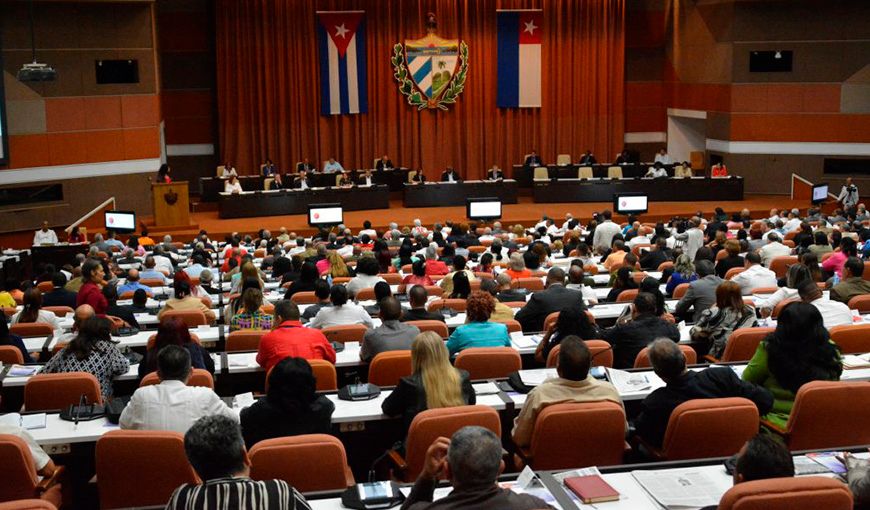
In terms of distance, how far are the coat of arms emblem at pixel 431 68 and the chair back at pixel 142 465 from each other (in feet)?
66.5

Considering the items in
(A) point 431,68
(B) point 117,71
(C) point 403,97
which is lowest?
(C) point 403,97

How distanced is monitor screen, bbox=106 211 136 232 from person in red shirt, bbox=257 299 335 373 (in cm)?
1198

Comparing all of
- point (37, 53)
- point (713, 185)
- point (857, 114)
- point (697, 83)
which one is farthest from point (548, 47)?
point (37, 53)

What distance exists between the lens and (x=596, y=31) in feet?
80.6

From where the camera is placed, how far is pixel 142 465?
438cm

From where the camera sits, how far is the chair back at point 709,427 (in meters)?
4.58

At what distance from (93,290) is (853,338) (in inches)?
268

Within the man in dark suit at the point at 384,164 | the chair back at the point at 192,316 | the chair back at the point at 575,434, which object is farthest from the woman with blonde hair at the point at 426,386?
the man in dark suit at the point at 384,164

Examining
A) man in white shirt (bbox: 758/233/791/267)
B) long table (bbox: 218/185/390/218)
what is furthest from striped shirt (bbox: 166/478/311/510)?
long table (bbox: 218/185/390/218)

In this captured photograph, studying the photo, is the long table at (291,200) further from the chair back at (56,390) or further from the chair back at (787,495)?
the chair back at (787,495)

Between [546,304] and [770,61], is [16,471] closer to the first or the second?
[546,304]

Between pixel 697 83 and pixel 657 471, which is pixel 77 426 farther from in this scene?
pixel 697 83

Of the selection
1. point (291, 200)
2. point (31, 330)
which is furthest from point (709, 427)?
point (291, 200)

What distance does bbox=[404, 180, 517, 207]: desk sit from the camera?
71.3 feet
